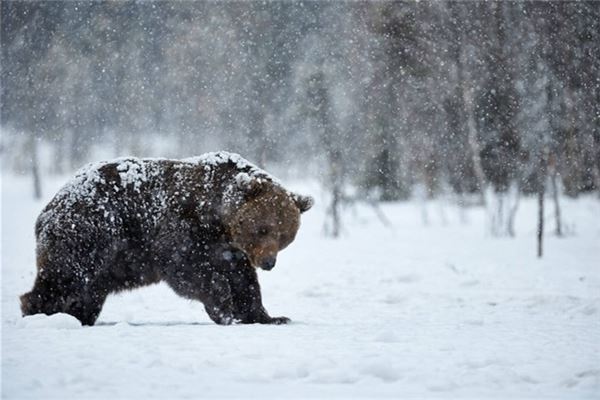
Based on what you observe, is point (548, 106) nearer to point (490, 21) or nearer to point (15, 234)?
point (490, 21)

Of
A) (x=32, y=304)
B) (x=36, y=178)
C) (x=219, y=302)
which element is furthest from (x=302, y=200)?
(x=36, y=178)

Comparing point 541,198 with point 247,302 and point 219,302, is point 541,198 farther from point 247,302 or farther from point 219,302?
point 219,302

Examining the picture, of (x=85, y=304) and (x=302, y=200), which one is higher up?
(x=302, y=200)

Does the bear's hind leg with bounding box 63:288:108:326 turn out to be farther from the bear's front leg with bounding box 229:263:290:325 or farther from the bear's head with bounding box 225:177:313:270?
the bear's head with bounding box 225:177:313:270

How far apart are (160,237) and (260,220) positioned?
849mm

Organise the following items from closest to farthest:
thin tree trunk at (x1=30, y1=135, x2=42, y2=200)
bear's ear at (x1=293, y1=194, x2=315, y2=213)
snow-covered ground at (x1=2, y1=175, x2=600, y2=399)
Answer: snow-covered ground at (x1=2, y1=175, x2=600, y2=399), bear's ear at (x1=293, y1=194, x2=315, y2=213), thin tree trunk at (x1=30, y1=135, x2=42, y2=200)

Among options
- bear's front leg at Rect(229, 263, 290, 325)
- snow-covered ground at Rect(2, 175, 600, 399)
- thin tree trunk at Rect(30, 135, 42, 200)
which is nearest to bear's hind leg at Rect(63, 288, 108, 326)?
snow-covered ground at Rect(2, 175, 600, 399)

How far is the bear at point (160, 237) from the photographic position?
17.6 feet

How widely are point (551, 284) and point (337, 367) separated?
20.9 feet

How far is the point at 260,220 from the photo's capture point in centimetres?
554

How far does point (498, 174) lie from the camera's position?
14.8m

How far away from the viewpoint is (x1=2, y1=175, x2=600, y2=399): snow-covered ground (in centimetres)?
333

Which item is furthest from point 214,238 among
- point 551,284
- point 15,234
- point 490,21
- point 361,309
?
point 15,234

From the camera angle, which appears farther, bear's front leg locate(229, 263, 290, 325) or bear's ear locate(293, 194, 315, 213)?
bear's ear locate(293, 194, 315, 213)
